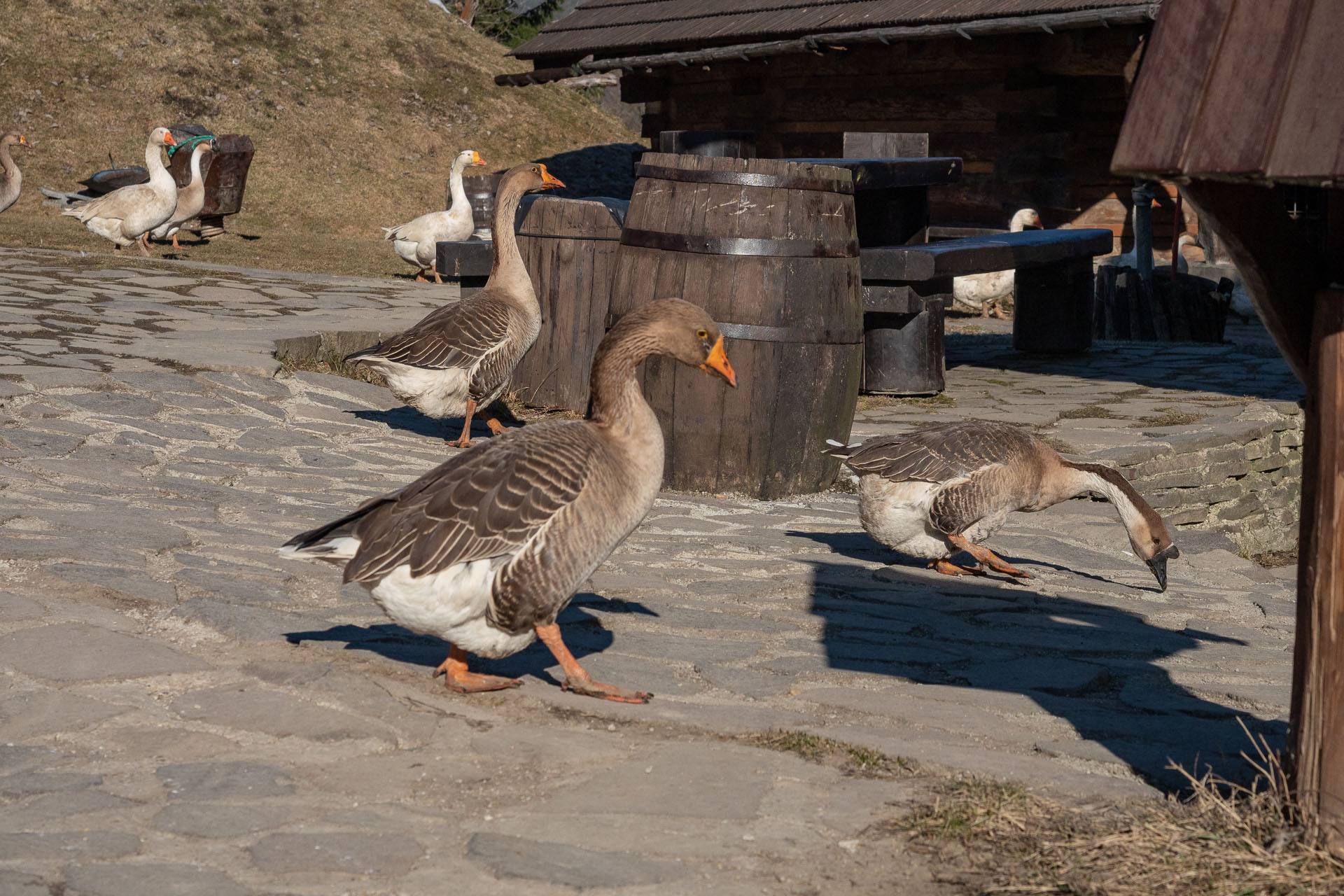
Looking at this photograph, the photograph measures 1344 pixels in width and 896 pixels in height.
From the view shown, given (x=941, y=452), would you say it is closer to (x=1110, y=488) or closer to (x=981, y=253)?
(x=1110, y=488)

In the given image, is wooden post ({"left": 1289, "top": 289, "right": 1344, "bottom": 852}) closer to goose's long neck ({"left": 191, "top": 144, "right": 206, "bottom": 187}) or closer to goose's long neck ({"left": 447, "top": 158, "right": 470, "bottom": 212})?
goose's long neck ({"left": 447, "top": 158, "right": 470, "bottom": 212})

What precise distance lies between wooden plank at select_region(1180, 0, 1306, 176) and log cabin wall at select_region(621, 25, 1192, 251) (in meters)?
11.1

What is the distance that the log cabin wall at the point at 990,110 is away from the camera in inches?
547

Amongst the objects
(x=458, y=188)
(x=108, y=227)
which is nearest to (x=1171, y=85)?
(x=458, y=188)

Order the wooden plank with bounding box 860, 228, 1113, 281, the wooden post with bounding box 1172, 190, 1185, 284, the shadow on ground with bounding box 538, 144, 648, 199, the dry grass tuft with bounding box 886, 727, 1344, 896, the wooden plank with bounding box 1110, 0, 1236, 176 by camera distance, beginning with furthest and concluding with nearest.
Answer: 1. the shadow on ground with bounding box 538, 144, 648, 199
2. the wooden post with bounding box 1172, 190, 1185, 284
3. the wooden plank with bounding box 860, 228, 1113, 281
4. the dry grass tuft with bounding box 886, 727, 1344, 896
5. the wooden plank with bounding box 1110, 0, 1236, 176

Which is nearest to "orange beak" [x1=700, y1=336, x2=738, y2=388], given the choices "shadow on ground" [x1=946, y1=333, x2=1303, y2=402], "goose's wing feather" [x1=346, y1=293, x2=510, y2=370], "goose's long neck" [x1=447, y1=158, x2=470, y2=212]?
"goose's wing feather" [x1=346, y1=293, x2=510, y2=370]

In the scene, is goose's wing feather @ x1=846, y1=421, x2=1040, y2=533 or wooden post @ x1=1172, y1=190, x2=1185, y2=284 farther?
wooden post @ x1=1172, y1=190, x2=1185, y2=284

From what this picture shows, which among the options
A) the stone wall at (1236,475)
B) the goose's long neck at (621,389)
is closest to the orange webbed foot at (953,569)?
the stone wall at (1236,475)

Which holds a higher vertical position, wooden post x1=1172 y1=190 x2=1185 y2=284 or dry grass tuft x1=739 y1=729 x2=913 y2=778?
wooden post x1=1172 y1=190 x2=1185 y2=284

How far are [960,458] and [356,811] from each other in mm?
3328

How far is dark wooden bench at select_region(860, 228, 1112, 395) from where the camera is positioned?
8914 millimetres

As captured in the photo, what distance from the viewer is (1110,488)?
228 inches

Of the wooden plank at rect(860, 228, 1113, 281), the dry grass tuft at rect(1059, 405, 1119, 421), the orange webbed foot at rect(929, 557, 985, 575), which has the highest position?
the wooden plank at rect(860, 228, 1113, 281)

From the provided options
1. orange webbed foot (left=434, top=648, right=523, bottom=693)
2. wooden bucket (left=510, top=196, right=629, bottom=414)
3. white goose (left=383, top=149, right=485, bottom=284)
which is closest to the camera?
orange webbed foot (left=434, top=648, right=523, bottom=693)
